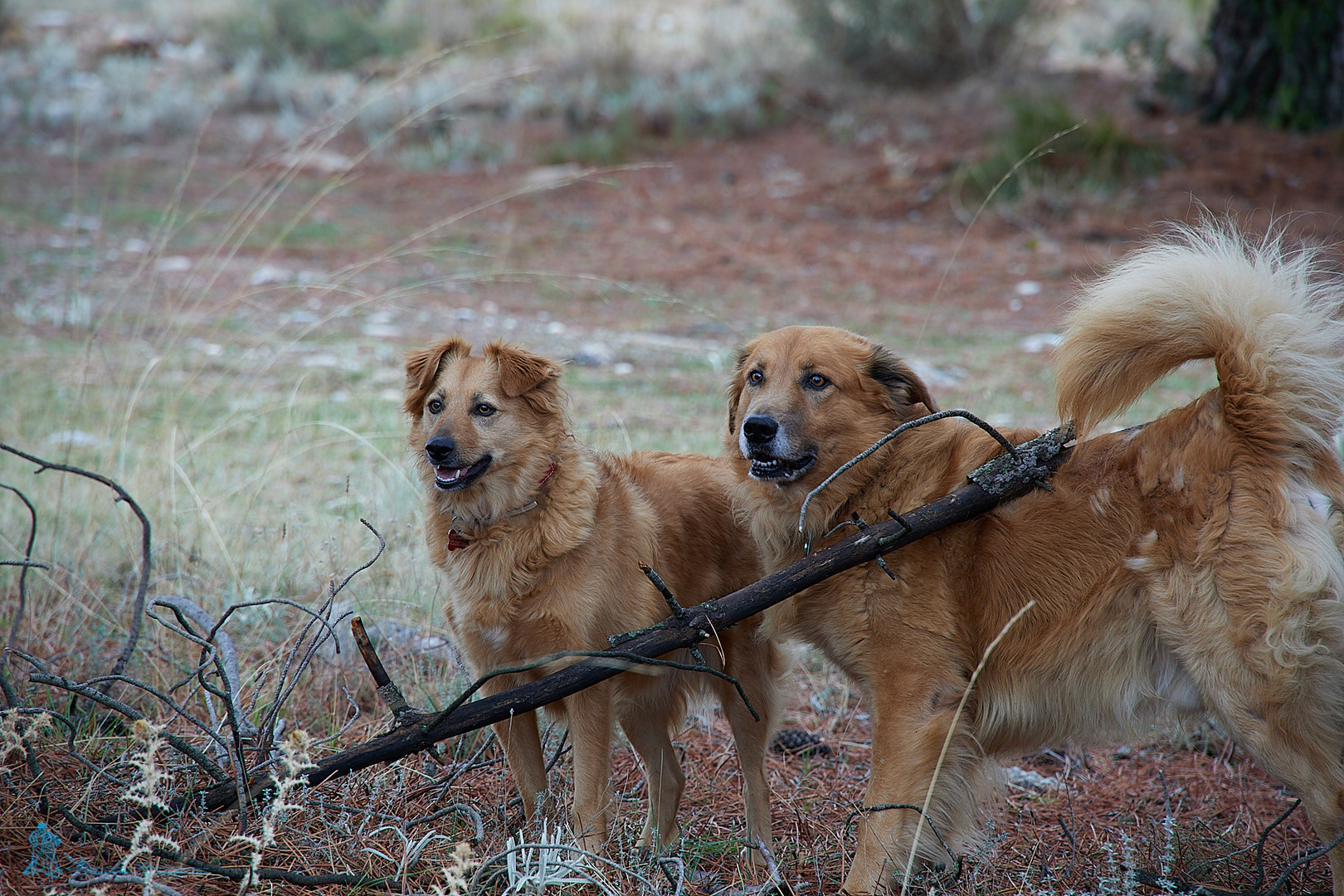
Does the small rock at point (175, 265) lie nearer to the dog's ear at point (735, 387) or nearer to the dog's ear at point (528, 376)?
the dog's ear at point (528, 376)

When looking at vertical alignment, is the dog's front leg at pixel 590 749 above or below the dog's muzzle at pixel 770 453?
below

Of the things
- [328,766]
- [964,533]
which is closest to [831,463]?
[964,533]

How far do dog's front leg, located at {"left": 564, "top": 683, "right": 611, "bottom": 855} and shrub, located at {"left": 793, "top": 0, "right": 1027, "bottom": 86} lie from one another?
1691cm

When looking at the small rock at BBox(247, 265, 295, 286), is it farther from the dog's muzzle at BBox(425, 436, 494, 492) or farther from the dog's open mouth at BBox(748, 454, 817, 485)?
the dog's open mouth at BBox(748, 454, 817, 485)

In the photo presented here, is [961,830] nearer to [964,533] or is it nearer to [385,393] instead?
[964,533]

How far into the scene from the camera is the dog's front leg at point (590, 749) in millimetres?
3201

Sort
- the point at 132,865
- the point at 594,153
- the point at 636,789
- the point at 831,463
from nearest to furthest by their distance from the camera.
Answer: the point at 132,865 < the point at 831,463 < the point at 636,789 < the point at 594,153

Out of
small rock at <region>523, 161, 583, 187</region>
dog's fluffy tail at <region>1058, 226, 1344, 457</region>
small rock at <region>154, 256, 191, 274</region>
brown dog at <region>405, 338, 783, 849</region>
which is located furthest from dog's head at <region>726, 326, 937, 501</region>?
small rock at <region>523, 161, 583, 187</region>

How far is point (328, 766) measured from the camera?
282 centimetres

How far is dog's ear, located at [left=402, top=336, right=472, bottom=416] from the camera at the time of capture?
3.78m

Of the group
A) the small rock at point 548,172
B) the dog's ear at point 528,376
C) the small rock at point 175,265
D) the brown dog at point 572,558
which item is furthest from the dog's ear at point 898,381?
the small rock at point 548,172

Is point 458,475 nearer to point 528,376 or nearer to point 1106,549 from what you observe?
point 528,376

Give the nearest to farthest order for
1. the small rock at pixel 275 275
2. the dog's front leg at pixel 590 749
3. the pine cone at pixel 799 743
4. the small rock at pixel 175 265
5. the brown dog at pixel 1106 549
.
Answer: the brown dog at pixel 1106 549, the dog's front leg at pixel 590 749, the pine cone at pixel 799 743, the small rock at pixel 275 275, the small rock at pixel 175 265

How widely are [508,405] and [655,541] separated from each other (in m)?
0.72
